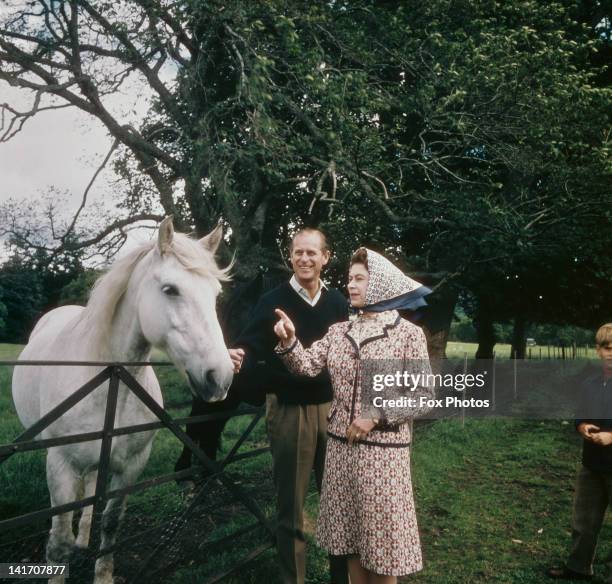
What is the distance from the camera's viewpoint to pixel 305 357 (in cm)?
255

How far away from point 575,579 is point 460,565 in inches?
34.5

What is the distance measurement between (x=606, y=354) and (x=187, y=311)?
311 centimetres

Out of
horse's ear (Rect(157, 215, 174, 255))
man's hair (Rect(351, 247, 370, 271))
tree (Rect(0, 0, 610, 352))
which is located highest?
tree (Rect(0, 0, 610, 352))

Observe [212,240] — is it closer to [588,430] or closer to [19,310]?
[588,430]

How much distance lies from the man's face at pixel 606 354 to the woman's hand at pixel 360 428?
7.72ft

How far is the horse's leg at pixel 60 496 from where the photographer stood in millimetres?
3139

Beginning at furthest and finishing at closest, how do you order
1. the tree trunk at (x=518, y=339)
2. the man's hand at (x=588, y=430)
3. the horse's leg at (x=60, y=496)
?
1. the tree trunk at (x=518, y=339)
2. the man's hand at (x=588, y=430)
3. the horse's leg at (x=60, y=496)

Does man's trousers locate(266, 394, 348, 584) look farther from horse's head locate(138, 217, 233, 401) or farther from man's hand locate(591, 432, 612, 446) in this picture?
man's hand locate(591, 432, 612, 446)

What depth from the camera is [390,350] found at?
2406 mm

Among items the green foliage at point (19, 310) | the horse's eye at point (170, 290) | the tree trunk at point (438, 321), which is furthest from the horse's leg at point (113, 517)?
the green foliage at point (19, 310)

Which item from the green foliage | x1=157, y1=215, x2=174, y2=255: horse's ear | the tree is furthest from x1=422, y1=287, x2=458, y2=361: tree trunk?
the green foliage

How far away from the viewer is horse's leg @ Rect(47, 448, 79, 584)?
3.14 m

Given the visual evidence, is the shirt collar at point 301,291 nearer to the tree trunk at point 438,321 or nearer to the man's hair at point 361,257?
the man's hair at point 361,257

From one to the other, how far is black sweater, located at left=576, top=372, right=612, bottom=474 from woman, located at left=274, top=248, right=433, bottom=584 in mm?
2130
